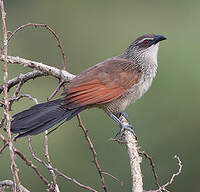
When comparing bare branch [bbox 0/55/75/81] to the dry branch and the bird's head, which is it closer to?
the dry branch

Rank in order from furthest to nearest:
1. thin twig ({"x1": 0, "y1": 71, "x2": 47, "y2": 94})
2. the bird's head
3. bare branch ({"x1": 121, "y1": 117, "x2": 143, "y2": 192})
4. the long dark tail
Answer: the bird's head
thin twig ({"x1": 0, "y1": 71, "x2": 47, "y2": 94})
the long dark tail
bare branch ({"x1": 121, "y1": 117, "x2": 143, "y2": 192})

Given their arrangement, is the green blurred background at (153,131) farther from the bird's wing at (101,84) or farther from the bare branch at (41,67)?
the bare branch at (41,67)

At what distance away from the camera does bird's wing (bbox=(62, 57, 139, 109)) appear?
10.3 ft

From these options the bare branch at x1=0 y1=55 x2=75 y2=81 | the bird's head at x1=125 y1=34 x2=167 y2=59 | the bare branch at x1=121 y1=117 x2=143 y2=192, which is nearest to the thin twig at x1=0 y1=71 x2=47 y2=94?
the bare branch at x1=0 y1=55 x2=75 y2=81

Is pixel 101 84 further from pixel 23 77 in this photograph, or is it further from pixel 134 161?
pixel 134 161

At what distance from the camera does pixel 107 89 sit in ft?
10.8

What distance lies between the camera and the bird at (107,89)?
2914mm

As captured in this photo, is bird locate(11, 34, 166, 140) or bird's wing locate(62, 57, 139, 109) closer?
bird locate(11, 34, 166, 140)

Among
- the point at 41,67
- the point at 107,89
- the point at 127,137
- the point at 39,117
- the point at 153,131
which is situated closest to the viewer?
the point at 39,117

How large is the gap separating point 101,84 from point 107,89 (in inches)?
2.0

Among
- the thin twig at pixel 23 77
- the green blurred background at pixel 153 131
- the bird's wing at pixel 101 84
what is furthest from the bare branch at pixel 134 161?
the green blurred background at pixel 153 131

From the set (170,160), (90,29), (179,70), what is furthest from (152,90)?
(90,29)

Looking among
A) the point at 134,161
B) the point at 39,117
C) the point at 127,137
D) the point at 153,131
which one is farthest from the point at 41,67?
the point at 153,131

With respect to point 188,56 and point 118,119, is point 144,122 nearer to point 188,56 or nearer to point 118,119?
point 188,56
